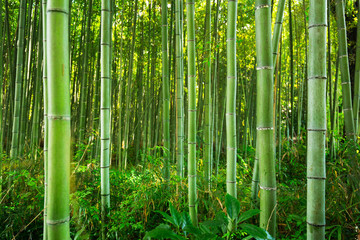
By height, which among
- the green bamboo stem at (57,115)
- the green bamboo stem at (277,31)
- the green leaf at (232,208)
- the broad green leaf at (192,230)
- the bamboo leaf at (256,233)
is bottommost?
the broad green leaf at (192,230)

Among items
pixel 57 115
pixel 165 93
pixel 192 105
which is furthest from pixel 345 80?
pixel 57 115

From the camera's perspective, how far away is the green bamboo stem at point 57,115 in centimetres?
105

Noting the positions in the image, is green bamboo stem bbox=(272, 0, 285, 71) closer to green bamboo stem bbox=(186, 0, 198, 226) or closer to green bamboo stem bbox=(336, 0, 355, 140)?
green bamboo stem bbox=(186, 0, 198, 226)

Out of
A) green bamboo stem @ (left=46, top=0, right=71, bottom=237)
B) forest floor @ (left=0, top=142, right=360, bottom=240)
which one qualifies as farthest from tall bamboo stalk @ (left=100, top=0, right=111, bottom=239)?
green bamboo stem @ (left=46, top=0, right=71, bottom=237)

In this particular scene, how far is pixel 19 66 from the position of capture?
2852 mm

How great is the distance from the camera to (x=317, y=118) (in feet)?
4.14

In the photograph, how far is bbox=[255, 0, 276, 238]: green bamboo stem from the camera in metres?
1.38

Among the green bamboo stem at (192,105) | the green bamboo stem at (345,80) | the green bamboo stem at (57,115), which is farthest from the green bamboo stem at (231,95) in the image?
the green bamboo stem at (345,80)

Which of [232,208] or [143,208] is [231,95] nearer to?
[232,208]

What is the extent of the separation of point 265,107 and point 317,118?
0.78ft

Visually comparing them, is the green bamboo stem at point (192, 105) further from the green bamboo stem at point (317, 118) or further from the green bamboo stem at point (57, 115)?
the green bamboo stem at point (57, 115)

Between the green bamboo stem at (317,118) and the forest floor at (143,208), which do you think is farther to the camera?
the forest floor at (143,208)

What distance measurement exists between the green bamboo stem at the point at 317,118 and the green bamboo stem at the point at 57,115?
1.00 metres

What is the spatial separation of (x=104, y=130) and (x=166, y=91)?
2.64 feet
